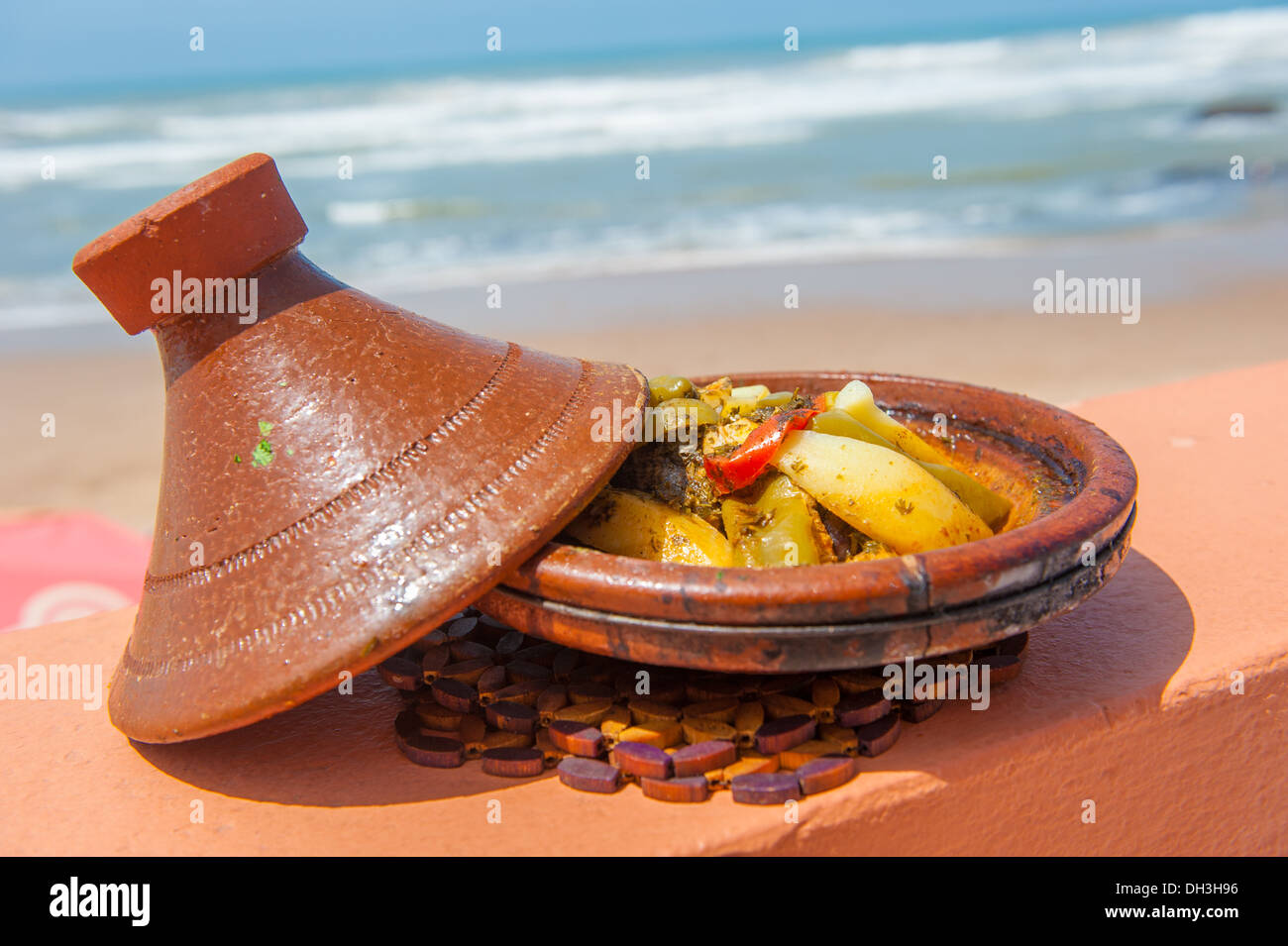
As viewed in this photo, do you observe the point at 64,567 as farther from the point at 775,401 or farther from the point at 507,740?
the point at 775,401

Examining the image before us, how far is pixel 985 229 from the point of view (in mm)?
12023

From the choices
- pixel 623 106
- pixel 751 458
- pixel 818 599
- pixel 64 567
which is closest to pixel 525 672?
pixel 751 458

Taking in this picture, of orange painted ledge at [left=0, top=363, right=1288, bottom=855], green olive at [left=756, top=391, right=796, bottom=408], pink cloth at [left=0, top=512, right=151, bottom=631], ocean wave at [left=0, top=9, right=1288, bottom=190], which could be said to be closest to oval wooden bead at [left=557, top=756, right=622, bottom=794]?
orange painted ledge at [left=0, top=363, right=1288, bottom=855]

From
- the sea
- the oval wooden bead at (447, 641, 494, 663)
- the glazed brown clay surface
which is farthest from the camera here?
the sea

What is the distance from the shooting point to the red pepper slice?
6.83ft

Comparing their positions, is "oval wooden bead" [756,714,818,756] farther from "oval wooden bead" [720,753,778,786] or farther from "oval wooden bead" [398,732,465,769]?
"oval wooden bead" [398,732,465,769]

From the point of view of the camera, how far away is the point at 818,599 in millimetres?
1622

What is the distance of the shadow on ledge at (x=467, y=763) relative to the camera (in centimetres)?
190

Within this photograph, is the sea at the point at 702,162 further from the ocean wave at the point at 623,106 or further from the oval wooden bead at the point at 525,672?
the oval wooden bead at the point at 525,672

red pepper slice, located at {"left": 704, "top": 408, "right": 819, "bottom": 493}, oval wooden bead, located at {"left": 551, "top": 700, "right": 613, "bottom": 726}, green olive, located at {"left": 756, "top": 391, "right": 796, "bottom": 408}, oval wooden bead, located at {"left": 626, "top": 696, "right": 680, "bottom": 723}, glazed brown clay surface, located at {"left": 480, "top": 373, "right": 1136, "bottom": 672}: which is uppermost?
green olive, located at {"left": 756, "top": 391, "right": 796, "bottom": 408}

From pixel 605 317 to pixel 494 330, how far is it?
104 centimetres

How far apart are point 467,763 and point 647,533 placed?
539mm

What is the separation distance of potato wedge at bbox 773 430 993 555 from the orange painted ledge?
1.11 ft

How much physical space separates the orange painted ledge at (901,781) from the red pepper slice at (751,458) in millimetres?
575
